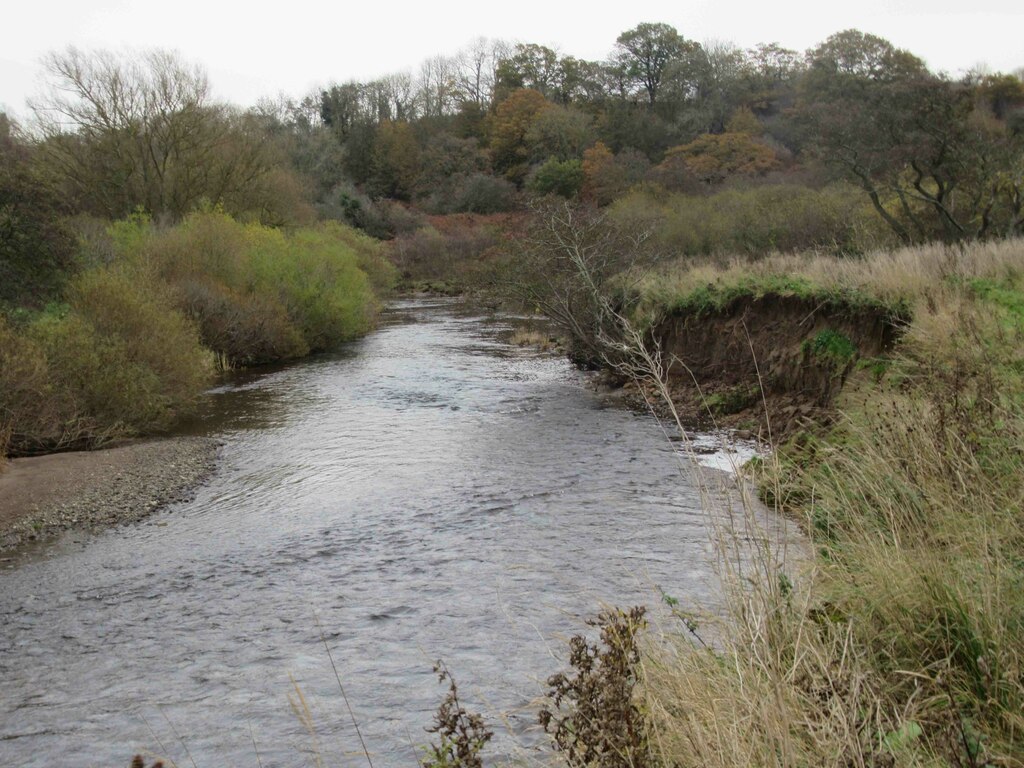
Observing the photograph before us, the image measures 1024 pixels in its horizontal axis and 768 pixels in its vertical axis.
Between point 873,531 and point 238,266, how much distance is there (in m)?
25.0

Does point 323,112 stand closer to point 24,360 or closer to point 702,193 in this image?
point 702,193

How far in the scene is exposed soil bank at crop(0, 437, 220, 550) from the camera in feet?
35.3

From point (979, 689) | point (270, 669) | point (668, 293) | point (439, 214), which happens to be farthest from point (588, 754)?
point (439, 214)

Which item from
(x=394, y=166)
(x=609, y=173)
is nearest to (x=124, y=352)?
(x=609, y=173)

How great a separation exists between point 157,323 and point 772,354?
1216 cm

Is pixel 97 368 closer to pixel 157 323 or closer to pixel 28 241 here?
pixel 157 323

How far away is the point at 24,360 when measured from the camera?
1360 centimetres

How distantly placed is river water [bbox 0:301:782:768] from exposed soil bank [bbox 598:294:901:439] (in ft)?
5.97

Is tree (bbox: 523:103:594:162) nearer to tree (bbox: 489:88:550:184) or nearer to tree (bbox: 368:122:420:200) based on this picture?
tree (bbox: 489:88:550:184)

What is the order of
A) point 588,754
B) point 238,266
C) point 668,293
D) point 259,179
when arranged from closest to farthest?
point 588,754 → point 668,293 → point 238,266 → point 259,179

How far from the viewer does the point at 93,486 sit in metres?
12.0

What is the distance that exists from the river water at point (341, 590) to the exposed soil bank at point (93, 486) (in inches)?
20.2

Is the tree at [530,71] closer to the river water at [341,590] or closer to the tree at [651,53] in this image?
the tree at [651,53]

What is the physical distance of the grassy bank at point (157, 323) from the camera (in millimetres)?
14242
